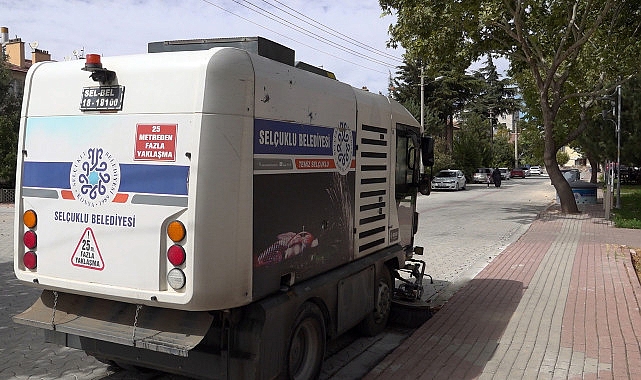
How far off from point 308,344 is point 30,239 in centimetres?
238

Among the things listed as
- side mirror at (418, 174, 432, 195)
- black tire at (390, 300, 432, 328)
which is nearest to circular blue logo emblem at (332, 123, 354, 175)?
side mirror at (418, 174, 432, 195)

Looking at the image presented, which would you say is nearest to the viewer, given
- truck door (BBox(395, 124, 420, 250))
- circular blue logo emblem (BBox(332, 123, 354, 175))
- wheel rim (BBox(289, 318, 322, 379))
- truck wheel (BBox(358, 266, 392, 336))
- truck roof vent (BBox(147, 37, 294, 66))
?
truck roof vent (BBox(147, 37, 294, 66))

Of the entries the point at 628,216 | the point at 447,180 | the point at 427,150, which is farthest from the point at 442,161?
the point at 427,150

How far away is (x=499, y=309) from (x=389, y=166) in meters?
2.72

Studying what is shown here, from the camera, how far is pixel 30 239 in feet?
14.4

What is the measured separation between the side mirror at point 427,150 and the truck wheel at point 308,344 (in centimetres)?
298

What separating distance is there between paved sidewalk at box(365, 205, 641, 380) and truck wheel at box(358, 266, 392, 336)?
0.46m

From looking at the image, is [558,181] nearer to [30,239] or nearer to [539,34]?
[539,34]

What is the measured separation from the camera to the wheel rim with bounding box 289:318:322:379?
4.61 metres

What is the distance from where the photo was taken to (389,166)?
253 inches

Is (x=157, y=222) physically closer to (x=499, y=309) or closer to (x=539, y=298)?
(x=499, y=309)

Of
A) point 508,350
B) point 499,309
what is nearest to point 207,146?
point 508,350

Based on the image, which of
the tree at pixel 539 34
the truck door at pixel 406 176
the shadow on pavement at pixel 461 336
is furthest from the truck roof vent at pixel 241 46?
the tree at pixel 539 34

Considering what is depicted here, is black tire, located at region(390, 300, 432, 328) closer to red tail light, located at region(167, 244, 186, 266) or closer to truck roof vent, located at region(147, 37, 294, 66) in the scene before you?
truck roof vent, located at region(147, 37, 294, 66)
